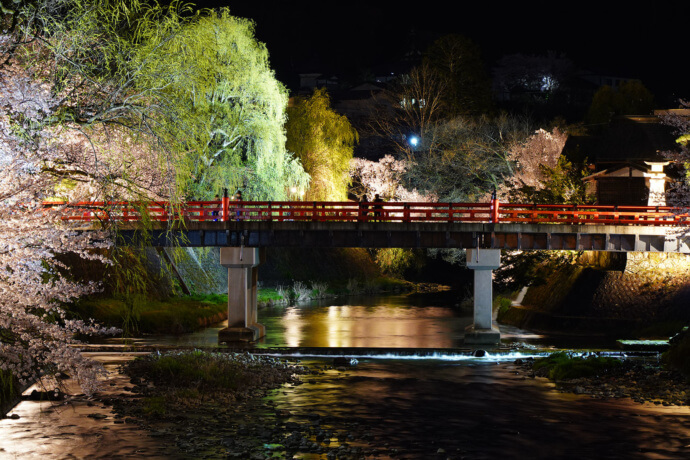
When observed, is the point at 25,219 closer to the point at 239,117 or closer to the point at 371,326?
the point at 371,326

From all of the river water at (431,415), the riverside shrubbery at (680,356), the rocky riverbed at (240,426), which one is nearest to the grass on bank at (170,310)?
the river water at (431,415)

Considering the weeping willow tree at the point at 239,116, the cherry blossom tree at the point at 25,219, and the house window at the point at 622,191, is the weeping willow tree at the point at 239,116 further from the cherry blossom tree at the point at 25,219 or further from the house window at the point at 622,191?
the cherry blossom tree at the point at 25,219

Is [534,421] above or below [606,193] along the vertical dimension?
below

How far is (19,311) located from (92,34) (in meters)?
6.02

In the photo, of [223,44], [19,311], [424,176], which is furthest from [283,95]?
[19,311]

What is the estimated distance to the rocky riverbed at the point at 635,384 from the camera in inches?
978

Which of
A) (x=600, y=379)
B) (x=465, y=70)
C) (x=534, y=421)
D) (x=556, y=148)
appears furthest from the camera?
(x=465, y=70)

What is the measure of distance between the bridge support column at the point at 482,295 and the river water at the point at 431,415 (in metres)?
1.13

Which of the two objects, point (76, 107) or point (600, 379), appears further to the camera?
point (600, 379)

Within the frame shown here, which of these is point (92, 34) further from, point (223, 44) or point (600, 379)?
point (223, 44)

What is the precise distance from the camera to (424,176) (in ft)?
210

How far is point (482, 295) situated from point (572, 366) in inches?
337

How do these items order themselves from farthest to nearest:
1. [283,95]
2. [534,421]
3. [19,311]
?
[283,95]
[534,421]
[19,311]

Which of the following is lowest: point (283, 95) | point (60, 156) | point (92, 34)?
point (60, 156)
